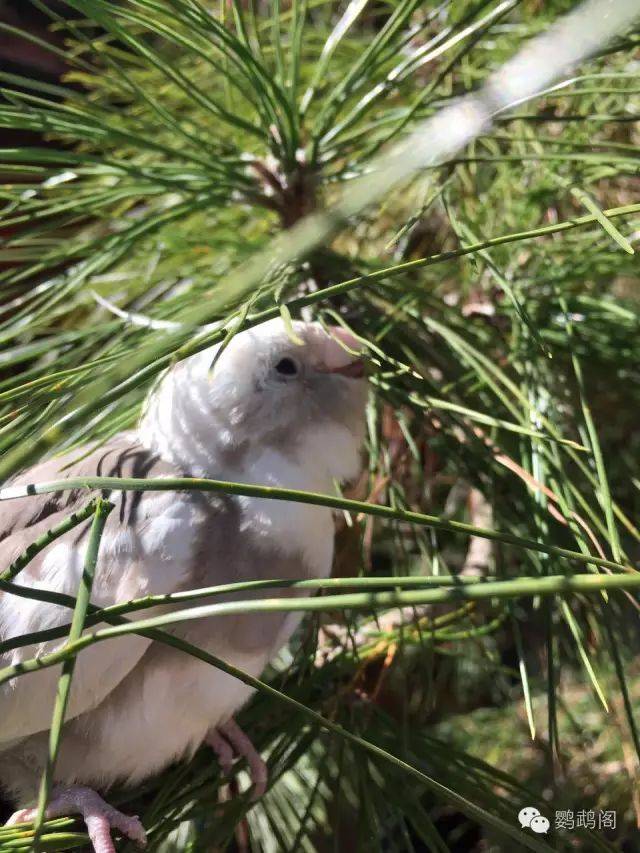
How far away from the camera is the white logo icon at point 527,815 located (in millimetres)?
547

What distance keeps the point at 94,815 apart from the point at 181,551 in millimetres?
172

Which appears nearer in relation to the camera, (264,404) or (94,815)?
(94,815)

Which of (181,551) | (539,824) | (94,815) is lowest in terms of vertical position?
(539,824)

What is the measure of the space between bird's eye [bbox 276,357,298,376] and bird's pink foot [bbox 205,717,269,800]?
0.27 m

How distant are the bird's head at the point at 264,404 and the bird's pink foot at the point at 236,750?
194mm

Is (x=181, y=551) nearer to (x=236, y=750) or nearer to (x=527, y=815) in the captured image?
(x=236, y=750)

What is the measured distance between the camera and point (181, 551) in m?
0.54

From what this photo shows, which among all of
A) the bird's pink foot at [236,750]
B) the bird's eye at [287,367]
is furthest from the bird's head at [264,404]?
the bird's pink foot at [236,750]

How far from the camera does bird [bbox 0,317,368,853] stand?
521 millimetres

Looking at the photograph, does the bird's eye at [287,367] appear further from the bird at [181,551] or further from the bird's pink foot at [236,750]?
the bird's pink foot at [236,750]

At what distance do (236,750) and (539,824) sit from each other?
0.23 m

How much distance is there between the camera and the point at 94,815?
507mm

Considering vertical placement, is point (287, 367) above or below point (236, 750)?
above

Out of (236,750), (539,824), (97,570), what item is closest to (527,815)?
(539,824)
